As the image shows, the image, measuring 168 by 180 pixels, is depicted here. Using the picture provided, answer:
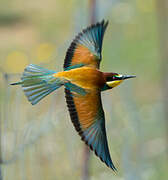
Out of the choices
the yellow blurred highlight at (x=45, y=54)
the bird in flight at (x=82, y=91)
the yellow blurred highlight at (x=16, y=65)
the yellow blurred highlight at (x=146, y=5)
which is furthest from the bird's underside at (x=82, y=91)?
the yellow blurred highlight at (x=146, y=5)

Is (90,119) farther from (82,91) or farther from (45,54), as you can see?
(45,54)

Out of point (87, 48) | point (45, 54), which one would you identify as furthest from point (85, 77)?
point (45, 54)

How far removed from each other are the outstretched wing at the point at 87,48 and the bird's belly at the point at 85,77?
7cm

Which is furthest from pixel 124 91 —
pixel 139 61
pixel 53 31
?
pixel 53 31

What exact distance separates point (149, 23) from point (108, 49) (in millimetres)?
1589

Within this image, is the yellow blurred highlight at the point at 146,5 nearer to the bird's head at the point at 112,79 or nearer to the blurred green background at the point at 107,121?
the blurred green background at the point at 107,121

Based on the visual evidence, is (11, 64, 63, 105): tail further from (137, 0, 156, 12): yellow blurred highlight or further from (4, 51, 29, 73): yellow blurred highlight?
(137, 0, 156, 12): yellow blurred highlight

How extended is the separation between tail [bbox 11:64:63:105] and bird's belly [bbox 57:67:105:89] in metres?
0.02

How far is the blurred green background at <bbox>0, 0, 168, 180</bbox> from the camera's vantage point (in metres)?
1.35

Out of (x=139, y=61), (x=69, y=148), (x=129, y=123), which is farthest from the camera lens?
(x=139, y=61)

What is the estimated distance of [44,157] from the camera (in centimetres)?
179

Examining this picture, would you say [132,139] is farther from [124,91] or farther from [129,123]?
[124,91]

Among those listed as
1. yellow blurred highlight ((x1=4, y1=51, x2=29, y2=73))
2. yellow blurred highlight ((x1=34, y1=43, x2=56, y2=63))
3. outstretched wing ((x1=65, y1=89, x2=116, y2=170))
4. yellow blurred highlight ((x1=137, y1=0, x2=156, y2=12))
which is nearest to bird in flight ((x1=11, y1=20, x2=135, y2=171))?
outstretched wing ((x1=65, y1=89, x2=116, y2=170))

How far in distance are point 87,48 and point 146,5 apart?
230 centimetres
